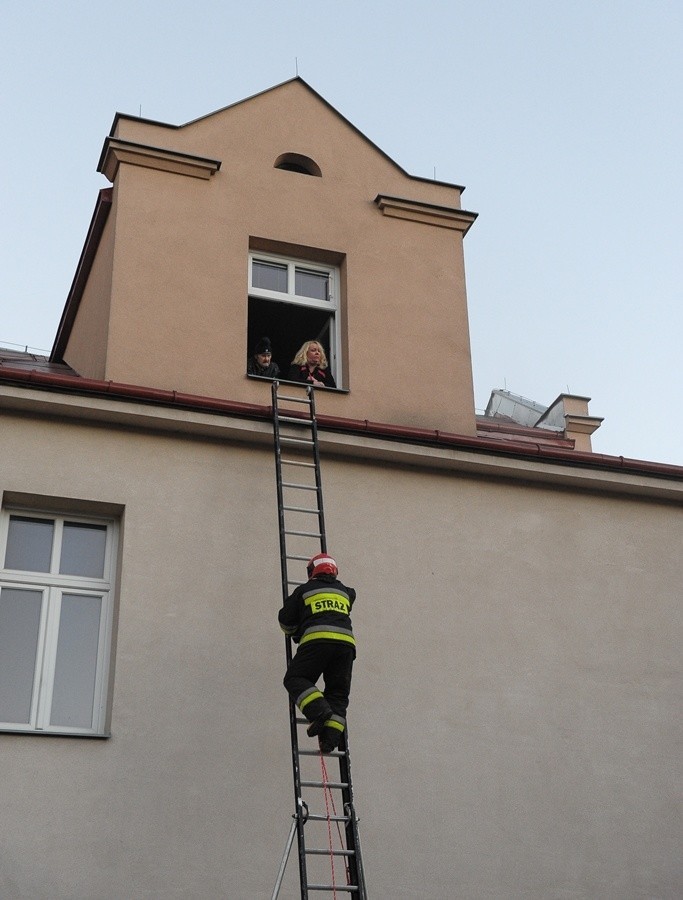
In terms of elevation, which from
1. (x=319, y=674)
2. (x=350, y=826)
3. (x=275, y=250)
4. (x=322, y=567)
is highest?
(x=275, y=250)

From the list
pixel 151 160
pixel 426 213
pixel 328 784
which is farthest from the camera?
pixel 426 213

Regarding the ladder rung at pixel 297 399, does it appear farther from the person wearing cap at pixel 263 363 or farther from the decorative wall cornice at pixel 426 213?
the decorative wall cornice at pixel 426 213

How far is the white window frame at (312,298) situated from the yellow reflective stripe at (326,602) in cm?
352

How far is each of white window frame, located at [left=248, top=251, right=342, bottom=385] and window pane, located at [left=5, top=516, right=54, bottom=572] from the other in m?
3.17

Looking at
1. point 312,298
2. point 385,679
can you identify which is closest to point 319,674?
point 385,679

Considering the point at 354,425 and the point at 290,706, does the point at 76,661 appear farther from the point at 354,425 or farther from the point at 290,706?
the point at 354,425

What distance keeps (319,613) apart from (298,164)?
18.7 ft

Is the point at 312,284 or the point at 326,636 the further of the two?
the point at 312,284

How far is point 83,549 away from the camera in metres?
9.45

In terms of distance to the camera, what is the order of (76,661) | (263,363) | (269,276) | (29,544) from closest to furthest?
Result: (76,661)
(29,544)
(263,363)
(269,276)

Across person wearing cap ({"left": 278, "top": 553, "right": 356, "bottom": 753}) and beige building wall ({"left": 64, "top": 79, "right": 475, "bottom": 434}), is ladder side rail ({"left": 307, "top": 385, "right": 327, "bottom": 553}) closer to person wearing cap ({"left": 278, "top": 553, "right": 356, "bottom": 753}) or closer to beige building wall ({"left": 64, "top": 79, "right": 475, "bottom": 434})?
person wearing cap ({"left": 278, "top": 553, "right": 356, "bottom": 753})

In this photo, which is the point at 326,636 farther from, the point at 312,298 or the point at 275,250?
the point at 275,250

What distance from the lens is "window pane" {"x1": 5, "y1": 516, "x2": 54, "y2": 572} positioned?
30.3ft

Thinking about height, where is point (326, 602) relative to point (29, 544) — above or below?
below
